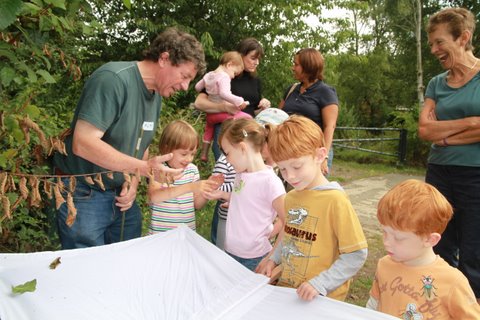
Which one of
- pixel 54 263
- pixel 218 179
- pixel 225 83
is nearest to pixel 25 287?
pixel 54 263

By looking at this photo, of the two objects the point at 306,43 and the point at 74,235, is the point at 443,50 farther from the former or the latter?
the point at 306,43

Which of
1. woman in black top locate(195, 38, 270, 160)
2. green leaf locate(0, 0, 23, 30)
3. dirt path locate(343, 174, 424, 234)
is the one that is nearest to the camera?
green leaf locate(0, 0, 23, 30)

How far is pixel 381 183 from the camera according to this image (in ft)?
27.2

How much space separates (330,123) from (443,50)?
125 centimetres

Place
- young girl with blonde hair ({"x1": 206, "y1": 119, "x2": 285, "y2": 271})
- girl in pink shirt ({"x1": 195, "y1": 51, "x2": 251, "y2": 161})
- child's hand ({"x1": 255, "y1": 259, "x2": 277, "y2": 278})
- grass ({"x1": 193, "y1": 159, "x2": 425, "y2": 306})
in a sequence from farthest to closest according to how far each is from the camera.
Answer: girl in pink shirt ({"x1": 195, "y1": 51, "x2": 251, "y2": 161}) < grass ({"x1": 193, "y1": 159, "x2": 425, "y2": 306}) < young girl with blonde hair ({"x1": 206, "y1": 119, "x2": 285, "y2": 271}) < child's hand ({"x1": 255, "y1": 259, "x2": 277, "y2": 278})

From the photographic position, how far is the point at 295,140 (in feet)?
6.30

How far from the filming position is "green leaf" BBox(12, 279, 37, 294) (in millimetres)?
1703

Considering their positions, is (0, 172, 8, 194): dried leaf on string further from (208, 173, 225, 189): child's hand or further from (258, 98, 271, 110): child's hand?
(258, 98, 271, 110): child's hand

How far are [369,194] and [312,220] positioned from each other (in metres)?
5.63

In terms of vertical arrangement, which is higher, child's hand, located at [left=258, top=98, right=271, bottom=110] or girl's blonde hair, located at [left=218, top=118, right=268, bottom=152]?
child's hand, located at [left=258, top=98, right=271, bottom=110]

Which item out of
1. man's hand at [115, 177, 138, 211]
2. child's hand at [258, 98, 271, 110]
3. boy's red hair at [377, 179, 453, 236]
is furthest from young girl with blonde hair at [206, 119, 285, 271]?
child's hand at [258, 98, 271, 110]

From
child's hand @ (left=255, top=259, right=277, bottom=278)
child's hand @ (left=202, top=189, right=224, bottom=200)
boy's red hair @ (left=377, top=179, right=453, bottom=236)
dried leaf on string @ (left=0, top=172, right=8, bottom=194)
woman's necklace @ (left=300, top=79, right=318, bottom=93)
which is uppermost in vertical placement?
woman's necklace @ (left=300, top=79, right=318, bottom=93)

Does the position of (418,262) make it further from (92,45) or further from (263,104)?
(92,45)

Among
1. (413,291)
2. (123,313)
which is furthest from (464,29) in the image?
(123,313)
